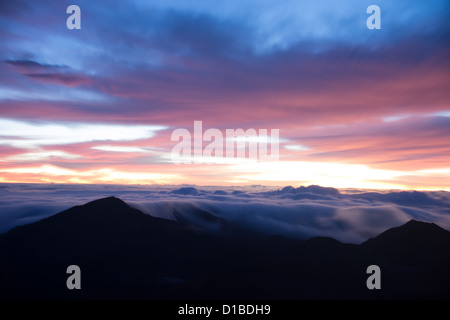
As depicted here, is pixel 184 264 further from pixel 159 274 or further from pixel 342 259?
pixel 342 259

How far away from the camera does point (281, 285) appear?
13288 cm

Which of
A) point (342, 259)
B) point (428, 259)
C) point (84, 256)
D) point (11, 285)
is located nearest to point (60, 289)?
point (11, 285)

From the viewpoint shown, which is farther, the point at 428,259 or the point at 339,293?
the point at 428,259

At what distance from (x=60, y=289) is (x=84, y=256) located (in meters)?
70.8

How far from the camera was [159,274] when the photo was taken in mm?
160250
